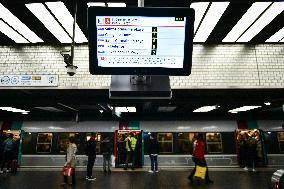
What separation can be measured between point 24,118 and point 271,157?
42.5 ft

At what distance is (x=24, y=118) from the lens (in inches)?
Answer: 495

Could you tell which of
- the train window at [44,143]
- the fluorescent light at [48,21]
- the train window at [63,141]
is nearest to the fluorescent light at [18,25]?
the fluorescent light at [48,21]

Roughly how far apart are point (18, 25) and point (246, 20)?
421cm

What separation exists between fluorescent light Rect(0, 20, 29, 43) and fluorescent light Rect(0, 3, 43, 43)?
10 cm

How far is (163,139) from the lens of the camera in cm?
1213

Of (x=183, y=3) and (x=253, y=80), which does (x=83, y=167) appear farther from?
(x=183, y=3)

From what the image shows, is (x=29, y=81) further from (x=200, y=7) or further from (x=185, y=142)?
(x=185, y=142)

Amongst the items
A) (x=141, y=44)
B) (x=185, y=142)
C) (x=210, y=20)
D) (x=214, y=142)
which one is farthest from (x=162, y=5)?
(x=214, y=142)

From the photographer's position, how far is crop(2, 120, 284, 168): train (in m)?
12.0

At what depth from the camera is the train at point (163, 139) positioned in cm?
1199

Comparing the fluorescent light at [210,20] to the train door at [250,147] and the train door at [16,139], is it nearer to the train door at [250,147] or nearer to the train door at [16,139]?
the train door at [250,147]

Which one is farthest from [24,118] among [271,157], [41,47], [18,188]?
[271,157]

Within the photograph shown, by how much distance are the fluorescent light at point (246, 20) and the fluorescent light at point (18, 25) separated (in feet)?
13.1

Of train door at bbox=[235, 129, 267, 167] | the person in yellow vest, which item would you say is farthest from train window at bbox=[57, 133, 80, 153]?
train door at bbox=[235, 129, 267, 167]
